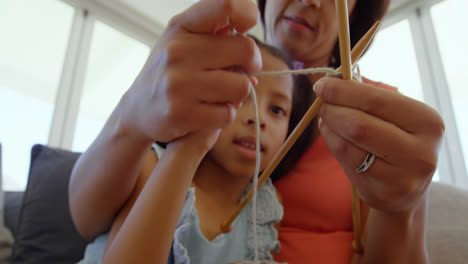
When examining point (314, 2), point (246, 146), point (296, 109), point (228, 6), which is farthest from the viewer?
point (296, 109)

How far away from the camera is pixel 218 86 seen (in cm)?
27

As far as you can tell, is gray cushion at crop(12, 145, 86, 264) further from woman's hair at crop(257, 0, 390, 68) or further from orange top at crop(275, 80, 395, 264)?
woman's hair at crop(257, 0, 390, 68)

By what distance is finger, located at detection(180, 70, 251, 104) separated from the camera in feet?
0.87

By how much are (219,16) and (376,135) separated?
0.58 feet

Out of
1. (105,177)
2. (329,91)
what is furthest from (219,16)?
(105,177)

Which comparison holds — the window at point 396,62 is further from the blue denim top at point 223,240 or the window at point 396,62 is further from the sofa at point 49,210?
the blue denim top at point 223,240

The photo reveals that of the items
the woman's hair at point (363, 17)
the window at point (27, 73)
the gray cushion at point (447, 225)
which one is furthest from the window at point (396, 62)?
the window at point (27, 73)

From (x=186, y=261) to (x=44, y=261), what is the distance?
57cm

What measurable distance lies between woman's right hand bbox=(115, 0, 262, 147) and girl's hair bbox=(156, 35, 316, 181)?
373 mm

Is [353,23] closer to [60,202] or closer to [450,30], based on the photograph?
[60,202]

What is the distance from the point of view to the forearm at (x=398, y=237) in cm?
36

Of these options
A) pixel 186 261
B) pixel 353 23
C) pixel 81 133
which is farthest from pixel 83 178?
pixel 81 133

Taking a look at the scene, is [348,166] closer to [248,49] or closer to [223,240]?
[248,49]

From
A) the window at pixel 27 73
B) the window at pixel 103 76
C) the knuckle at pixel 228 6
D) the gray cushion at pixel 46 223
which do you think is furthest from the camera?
the window at pixel 103 76
